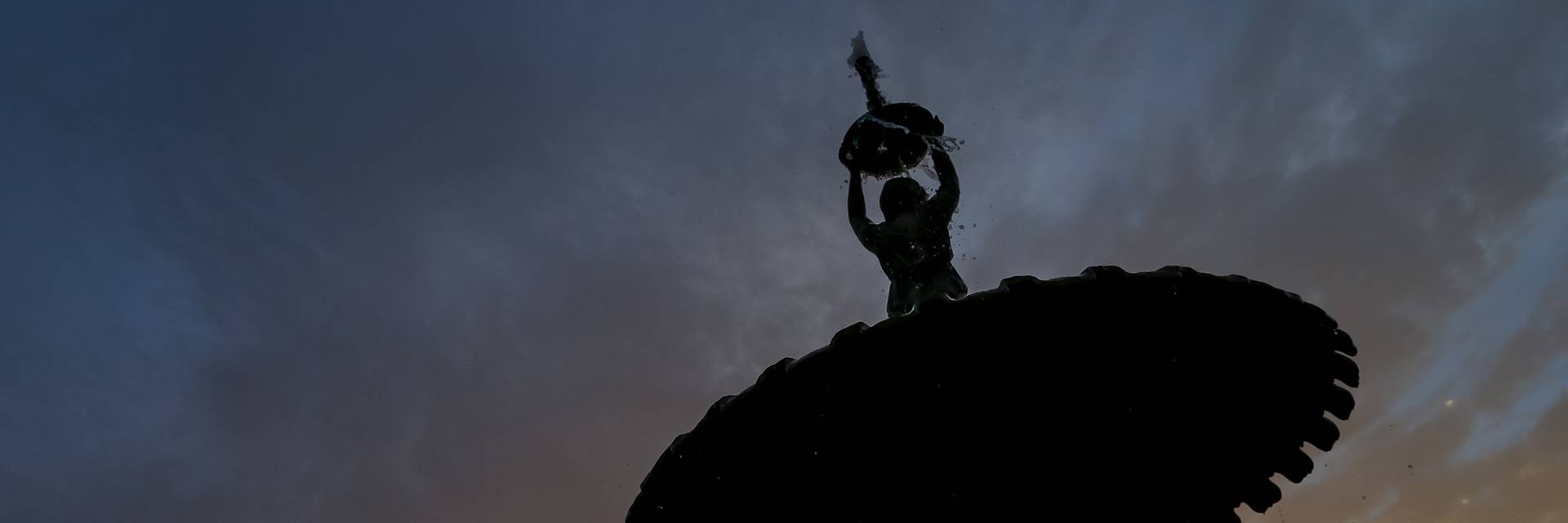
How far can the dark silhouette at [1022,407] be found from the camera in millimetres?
3809

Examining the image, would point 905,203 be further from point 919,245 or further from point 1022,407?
point 1022,407

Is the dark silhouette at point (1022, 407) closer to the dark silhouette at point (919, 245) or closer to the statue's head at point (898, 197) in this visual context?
the dark silhouette at point (919, 245)

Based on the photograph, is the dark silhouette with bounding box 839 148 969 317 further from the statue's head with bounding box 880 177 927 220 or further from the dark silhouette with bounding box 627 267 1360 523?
the dark silhouette with bounding box 627 267 1360 523

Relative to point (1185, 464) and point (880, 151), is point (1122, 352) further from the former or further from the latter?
point (880, 151)

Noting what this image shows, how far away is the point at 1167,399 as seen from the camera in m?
4.49

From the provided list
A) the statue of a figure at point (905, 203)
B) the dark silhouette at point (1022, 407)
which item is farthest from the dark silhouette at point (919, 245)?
the dark silhouette at point (1022, 407)

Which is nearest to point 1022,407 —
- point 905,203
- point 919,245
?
point 919,245

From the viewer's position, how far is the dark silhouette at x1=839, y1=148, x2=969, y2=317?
257 inches

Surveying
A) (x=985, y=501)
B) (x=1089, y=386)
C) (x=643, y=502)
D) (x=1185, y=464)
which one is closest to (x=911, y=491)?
(x=985, y=501)

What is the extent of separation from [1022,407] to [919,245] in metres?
2.51

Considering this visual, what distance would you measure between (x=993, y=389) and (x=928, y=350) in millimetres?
500

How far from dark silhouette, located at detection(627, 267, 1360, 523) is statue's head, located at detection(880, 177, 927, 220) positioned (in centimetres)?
280

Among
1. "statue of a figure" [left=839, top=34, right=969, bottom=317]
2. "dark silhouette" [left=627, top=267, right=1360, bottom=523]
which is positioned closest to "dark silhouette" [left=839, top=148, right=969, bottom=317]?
"statue of a figure" [left=839, top=34, right=969, bottom=317]

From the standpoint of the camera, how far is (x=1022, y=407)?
425 centimetres
